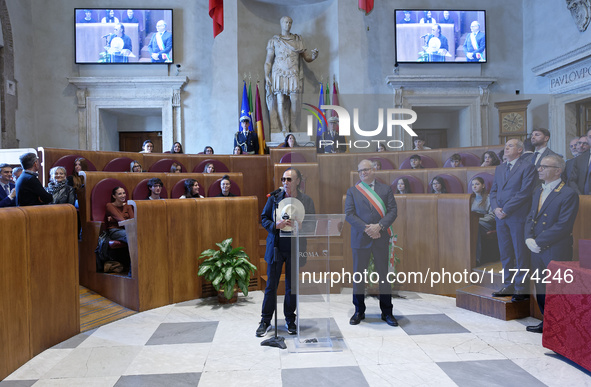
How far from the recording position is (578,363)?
239 centimetres

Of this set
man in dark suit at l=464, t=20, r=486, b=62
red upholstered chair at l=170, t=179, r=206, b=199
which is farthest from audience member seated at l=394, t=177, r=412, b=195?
man in dark suit at l=464, t=20, r=486, b=62

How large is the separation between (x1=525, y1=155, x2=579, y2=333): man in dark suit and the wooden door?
28.2 feet

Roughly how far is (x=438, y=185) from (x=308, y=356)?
2422mm

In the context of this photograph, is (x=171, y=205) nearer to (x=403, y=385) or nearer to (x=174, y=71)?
(x=403, y=385)

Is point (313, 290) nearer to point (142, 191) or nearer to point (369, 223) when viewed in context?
point (369, 223)

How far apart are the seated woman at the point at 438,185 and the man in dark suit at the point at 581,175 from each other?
4.18 feet

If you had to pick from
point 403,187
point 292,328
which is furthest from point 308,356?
point 403,187

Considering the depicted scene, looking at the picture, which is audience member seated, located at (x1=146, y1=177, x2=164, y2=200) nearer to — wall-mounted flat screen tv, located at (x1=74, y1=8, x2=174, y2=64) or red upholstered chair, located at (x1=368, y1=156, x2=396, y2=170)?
red upholstered chair, located at (x1=368, y1=156, x2=396, y2=170)

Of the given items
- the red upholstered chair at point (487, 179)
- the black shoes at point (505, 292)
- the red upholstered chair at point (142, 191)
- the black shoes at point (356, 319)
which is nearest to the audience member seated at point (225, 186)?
the red upholstered chair at point (142, 191)

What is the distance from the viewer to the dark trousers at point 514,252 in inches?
128

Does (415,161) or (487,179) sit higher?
(415,161)

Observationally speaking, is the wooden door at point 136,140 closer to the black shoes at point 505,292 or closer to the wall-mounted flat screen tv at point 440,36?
the wall-mounted flat screen tv at point 440,36

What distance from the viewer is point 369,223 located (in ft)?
10.8

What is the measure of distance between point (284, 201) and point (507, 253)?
181 centimetres
